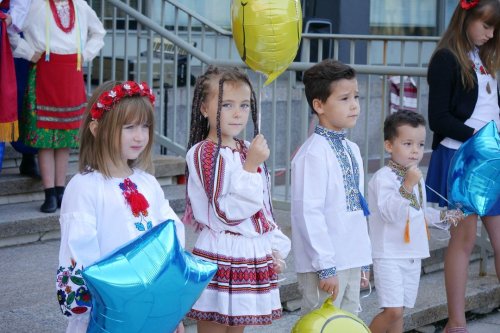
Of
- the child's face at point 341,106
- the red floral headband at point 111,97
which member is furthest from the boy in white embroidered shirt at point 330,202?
the red floral headband at point 111,97

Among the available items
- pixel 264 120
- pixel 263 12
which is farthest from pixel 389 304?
pixel 264 120

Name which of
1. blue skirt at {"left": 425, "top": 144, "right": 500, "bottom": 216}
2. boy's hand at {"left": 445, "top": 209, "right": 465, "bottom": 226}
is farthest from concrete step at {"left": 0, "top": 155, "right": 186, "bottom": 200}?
boy's hand at {"left": 445, "top": 209, "right": 465, "bottom": 226}

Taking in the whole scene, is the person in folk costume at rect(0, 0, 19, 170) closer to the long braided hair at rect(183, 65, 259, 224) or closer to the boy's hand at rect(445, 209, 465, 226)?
the long braided hair at rect(183, 65, 259, 224)

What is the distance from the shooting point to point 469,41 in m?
5.35

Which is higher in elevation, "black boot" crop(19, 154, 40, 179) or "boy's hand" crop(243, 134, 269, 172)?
"boy's hand" crop(243, 134, 269, 172)

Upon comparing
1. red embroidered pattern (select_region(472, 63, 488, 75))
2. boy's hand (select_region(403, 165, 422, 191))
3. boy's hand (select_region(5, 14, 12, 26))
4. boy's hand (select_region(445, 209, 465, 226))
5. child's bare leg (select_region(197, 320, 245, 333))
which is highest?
boy's hand (select_region(5, 14, 12, 26))

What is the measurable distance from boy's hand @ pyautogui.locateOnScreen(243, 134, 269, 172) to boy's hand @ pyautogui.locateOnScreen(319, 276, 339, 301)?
66 centimetres

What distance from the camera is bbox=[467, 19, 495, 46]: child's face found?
5273mm

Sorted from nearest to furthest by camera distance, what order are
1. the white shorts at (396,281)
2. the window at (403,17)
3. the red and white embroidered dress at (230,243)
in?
1. the red and white embroidered dress at (230,243)
2. the white shorts at (396,281)
3. the window at (403,17)

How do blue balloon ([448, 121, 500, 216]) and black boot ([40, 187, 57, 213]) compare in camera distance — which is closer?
blue balloon ([448, 121, 500, 216])

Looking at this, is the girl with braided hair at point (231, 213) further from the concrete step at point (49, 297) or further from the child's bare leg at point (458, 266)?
the child's bare leg at point (458, 266)

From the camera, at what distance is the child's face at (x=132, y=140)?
3.72 m

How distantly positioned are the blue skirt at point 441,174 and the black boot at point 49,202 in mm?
2339

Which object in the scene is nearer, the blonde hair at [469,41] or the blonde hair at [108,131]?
the blonde hair at [108,131]
